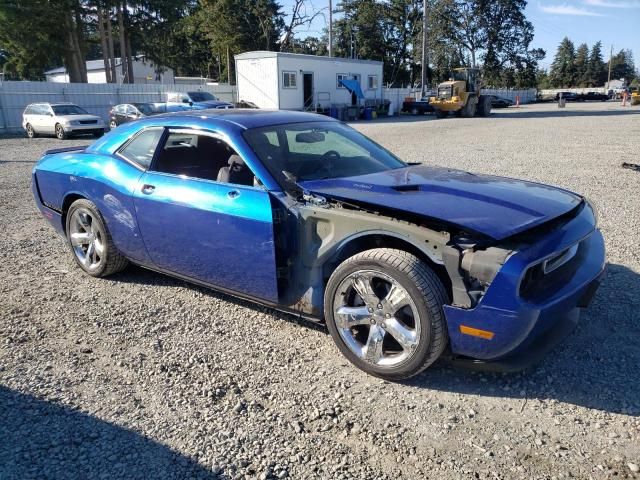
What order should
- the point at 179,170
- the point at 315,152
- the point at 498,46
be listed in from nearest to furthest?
1. the point at 315,152
2. the point at 179,170
3. the point at 498,46

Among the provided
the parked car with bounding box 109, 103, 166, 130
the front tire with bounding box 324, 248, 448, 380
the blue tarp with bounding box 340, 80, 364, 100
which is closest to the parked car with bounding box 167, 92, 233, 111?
the parked car with bounding box 109, 103, 166, 130

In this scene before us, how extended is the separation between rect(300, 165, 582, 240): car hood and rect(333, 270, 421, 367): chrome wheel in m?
0.48

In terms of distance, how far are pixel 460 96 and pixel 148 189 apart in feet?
105

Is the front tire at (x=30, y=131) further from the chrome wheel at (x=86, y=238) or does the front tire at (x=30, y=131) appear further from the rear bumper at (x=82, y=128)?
the chrome wheel at (x=86, y=238)

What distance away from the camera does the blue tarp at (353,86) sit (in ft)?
108

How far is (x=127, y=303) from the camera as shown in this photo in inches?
170

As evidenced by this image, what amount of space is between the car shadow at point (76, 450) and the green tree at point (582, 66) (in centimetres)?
12697

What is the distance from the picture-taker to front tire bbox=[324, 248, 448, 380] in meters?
2.87

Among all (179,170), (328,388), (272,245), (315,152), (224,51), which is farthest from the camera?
(224,51)

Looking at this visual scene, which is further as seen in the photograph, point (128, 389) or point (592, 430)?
point (128, 389)

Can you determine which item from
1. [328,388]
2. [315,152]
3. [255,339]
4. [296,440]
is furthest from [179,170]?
[296,440]

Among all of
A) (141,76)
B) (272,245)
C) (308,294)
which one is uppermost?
(141,76)

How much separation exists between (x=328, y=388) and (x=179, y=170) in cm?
228

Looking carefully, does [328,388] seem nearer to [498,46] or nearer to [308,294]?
[308,294]
